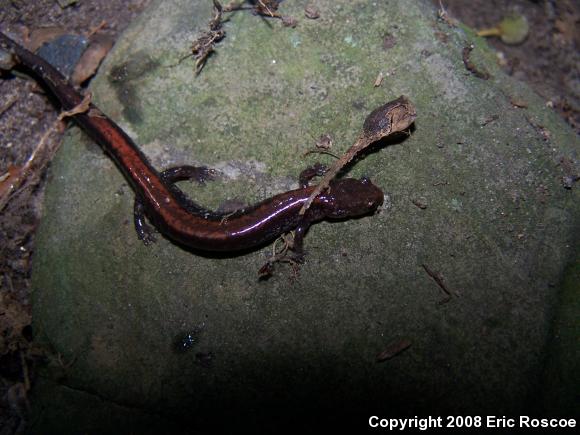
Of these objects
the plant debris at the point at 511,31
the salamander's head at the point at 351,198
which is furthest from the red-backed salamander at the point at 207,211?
the plant debris at the point at 511,31

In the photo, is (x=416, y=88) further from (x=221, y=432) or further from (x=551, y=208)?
(x=221, y=432)

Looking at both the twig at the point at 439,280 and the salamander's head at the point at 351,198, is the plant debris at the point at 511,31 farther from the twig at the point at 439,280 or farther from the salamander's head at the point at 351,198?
the twig at the point at 439,280

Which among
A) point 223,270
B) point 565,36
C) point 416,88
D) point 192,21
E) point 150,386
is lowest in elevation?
point 565,36

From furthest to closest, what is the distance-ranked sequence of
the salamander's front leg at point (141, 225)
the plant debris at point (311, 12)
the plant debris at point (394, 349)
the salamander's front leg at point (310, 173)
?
the plant debris at point (311, 12) → the salamander's front leg at point (141, 225) → the salamander's front leg at point (310, 173) → the plant debris at point (394, 349)

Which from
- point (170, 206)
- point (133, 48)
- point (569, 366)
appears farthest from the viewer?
point (133, 48)

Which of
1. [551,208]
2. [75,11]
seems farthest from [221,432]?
[75,11]
